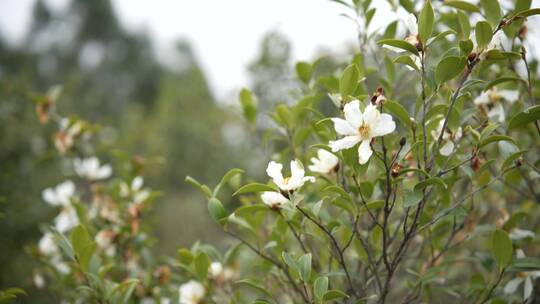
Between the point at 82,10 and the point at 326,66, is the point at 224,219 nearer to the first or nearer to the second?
the point at 326,66

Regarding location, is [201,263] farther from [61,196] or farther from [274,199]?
[61,196]

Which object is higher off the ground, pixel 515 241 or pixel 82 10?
pixel 82 10


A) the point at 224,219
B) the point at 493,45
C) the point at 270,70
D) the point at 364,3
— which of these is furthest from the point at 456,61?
the point at 270,70

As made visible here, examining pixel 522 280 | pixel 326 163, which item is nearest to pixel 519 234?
pixel 522 280

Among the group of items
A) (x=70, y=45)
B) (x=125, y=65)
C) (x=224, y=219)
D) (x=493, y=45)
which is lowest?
(x=224, y=219)

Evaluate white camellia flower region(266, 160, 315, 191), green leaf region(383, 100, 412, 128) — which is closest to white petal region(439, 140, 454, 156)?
green leaf region(383, 100, 412, 128)

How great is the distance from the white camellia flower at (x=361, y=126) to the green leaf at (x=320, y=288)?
30 cm

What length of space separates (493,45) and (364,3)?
426mm

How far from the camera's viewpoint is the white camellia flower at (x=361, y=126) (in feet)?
2.53

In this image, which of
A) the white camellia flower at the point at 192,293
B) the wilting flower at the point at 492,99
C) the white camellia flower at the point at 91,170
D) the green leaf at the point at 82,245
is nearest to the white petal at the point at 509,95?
the wilting flower at the point at 492,99

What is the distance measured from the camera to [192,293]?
124 centimetres

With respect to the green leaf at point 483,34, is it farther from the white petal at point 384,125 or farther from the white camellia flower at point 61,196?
the white camellia flower at point 61,196

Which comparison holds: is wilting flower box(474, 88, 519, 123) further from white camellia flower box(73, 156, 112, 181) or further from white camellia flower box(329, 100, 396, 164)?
white camellia flower box(73, 156, 112, 181)

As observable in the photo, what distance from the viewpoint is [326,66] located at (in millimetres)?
4164
